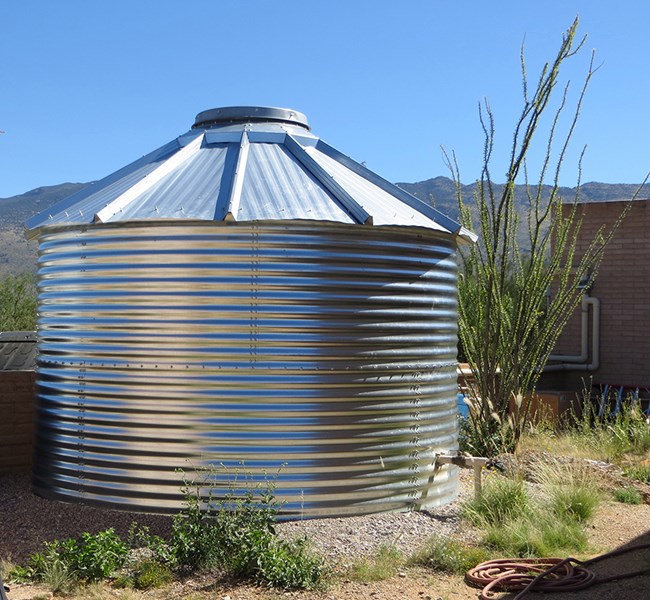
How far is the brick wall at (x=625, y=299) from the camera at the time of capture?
51.8 ft

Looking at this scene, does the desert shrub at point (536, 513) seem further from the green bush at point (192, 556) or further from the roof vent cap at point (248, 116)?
the roof vent cap at point (248, 116)

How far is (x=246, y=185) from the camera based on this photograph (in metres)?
8.74

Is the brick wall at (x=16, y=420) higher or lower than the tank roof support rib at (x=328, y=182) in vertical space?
lower

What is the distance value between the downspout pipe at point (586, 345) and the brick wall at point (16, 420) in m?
9.10

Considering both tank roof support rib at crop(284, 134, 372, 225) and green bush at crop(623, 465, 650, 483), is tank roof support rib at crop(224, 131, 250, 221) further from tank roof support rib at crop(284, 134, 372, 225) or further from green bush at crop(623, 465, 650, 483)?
green bush at crop(623, 465, 650, 483)

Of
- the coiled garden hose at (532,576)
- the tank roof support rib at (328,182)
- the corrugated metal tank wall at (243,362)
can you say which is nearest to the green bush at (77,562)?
the corrugated metal tank wall at (243,362)

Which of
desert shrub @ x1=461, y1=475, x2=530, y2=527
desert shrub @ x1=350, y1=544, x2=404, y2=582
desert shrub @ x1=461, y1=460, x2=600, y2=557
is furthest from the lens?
desert shrub @ x1=461, y1=475, x2=530, y2=527

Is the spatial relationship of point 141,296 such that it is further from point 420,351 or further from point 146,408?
point 420,351

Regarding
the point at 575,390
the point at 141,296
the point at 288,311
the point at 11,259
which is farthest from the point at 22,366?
the point at 11,259

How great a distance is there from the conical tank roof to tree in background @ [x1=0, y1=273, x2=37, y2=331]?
20506 millimetres

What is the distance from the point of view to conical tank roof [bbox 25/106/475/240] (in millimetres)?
8328

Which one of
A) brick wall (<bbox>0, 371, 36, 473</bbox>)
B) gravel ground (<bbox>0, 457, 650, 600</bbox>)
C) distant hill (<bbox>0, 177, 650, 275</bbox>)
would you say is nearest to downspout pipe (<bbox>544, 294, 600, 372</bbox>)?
gravel ground (<bbox>0, 457, 650, 600</bbox>)

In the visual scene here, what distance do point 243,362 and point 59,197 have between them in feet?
321

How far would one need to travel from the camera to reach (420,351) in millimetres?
8797
